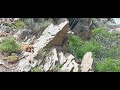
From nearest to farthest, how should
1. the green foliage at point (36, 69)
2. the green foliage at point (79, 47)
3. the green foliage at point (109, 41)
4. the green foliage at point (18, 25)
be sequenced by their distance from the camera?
the green foliage at point (36, 69), the green foliage at point (79, 47), the green foliage at point (18, 25), the green foliage at point (109, 41)

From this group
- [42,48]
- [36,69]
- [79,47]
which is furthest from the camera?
[79,47]

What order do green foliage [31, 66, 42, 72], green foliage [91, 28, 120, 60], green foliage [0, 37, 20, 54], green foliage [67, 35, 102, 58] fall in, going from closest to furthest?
green foliage [31, 66, 42, 72]
green foliage [0, 37, 20, 54]
green foliage [67, 35, 102, 58]
green foliage [91, 28, 120, 60]

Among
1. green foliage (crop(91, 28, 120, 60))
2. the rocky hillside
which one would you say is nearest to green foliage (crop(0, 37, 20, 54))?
the rocky hillside

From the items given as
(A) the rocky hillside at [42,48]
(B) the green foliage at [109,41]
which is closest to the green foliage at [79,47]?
(A) the rocky hillside at [42,48]

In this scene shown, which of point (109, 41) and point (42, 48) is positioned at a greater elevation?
point (42, 48)

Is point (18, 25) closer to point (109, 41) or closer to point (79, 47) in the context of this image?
point (79, 47)

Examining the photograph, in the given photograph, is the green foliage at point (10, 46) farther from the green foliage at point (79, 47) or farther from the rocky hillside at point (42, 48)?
the green foliage at point (79, 47)

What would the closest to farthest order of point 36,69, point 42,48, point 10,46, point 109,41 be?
point 36,69 < point 42,48 < point 10,46 < point 109,41

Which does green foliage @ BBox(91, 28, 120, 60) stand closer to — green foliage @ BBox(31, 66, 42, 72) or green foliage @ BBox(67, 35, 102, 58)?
green foliage @ BBox(67, 35, 102, 58)

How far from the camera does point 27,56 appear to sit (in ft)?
29.3

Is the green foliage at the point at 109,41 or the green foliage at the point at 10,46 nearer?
the green foliage at the point at 10,46

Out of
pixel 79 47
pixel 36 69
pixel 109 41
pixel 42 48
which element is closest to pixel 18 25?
pixel 79 47

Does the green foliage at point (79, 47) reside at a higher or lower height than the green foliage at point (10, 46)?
lower
